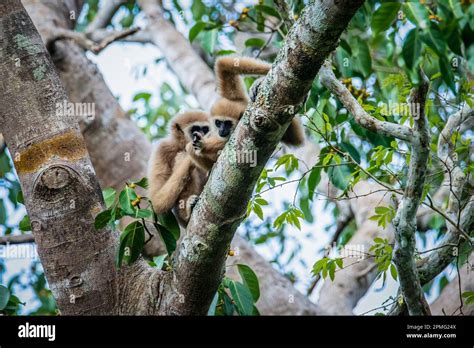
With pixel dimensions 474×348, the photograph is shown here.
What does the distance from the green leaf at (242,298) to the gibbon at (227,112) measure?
1.07 m

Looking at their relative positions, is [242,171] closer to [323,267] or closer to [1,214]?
[323,267]

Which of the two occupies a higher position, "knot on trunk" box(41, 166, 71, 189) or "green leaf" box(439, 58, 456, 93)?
"green leaf" box(439, 58, 456, 93)

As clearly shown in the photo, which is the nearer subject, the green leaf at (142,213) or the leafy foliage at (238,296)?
the green leaf at (142,213)

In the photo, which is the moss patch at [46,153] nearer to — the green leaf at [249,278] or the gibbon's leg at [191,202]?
the gibbon's leg at [191,202]

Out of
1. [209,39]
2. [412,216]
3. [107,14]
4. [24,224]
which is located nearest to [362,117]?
[412,216]

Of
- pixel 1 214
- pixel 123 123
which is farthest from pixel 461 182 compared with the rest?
pixel 1 214

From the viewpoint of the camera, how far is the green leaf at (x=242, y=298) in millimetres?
4359

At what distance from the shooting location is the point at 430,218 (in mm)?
6906

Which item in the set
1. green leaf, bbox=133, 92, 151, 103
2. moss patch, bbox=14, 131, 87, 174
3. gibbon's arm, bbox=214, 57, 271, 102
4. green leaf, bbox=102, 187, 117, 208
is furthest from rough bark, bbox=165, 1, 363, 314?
green leaf, bbox=133, 92, 151, 103

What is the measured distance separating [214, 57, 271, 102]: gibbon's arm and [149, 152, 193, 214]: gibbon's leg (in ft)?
2.14

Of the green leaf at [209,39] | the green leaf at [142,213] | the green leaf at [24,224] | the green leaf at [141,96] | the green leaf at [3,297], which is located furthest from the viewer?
the green leaf at [141,96]

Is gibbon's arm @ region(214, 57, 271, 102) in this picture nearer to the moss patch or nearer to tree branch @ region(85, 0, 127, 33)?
the moss patch

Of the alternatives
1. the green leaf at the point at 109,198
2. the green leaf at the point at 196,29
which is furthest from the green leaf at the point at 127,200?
the green leaf at the point at 196,29

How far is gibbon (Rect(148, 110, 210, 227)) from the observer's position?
16.7 feet
